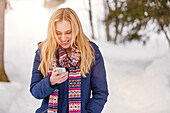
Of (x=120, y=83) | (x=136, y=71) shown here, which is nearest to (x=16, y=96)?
(x=120, y=83)

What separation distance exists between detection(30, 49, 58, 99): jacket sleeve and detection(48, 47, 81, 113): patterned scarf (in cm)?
10

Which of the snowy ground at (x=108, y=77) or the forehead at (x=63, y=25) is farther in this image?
the snowy ground at (x=108, y=77)

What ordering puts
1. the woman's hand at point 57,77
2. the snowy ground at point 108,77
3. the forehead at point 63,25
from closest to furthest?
the woman's hand at point 57,77, the forehead at point 63,25, the snowy ground at point 108,77

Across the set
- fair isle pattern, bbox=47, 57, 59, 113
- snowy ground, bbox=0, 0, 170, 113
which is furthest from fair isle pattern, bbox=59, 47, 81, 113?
snowy ground, bbox=0, 0, 170, 113

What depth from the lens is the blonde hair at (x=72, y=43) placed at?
5.78 feet

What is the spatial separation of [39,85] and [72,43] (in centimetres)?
44

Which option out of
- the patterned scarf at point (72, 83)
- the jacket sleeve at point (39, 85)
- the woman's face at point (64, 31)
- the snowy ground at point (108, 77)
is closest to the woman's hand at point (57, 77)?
the jacket sleeve at point (39, 85)

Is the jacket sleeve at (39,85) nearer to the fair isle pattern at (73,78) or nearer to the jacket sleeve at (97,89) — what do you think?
the fair isle pattern at (73,78)

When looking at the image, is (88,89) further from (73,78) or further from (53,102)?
(53,102)

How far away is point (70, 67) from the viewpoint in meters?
1.82

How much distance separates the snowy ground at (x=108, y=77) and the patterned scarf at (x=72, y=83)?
6.89 ft

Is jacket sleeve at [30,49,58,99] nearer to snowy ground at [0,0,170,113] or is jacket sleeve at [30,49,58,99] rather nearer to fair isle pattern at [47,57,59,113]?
fair isle pattern at [47,57,59,113]

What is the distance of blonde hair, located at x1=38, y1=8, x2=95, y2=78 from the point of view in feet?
5.78

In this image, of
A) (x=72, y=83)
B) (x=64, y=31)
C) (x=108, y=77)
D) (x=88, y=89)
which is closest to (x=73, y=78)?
(x=72, y=83)
